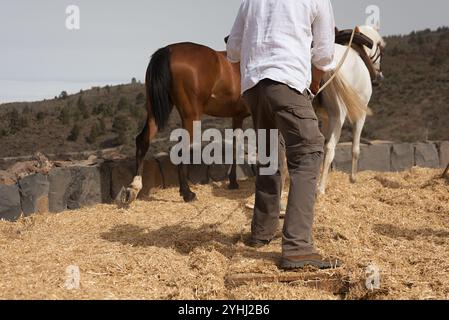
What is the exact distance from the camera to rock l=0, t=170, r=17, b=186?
5332 millimetres

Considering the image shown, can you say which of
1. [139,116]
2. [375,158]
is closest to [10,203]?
[375,158]

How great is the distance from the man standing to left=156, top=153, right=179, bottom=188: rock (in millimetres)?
3505

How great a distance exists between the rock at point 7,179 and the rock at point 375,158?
5.54 meters

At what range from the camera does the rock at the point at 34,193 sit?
5.31 meters

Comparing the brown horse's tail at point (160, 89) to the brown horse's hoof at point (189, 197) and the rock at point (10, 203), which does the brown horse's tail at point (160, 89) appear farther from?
the rock at point (10, 203)

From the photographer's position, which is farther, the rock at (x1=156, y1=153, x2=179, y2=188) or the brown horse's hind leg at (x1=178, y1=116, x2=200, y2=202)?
the rock at (x1=156, y1=153, x2=179, y2=188)

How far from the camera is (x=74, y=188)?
227 inches

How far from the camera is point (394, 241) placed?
13.2ft

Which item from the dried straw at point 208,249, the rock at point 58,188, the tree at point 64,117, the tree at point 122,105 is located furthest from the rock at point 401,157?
Answer: the tree at point 122,105

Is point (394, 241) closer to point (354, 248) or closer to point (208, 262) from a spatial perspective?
point (354, 248)

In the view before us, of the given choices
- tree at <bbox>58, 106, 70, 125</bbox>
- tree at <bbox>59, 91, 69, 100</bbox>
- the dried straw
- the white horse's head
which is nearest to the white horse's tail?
the dried straw

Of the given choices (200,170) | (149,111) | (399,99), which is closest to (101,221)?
(149,111)

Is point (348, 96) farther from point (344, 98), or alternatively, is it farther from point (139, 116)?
point (139, 116)

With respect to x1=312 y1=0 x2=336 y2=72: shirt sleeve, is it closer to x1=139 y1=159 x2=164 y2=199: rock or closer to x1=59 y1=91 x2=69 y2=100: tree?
x1=139 y1=159 x2=164 y2=199: rock
